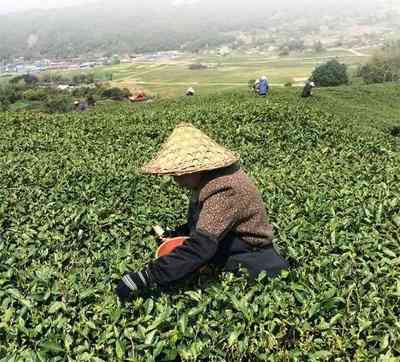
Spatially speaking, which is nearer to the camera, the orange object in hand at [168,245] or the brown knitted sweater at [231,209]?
the brown knitted sweater at [231,209]

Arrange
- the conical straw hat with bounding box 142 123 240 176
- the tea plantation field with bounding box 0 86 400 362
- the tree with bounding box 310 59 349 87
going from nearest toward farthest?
the tea plantation field with bounding box 0 86 400 362 < the conical straw hat with bounding box 142 123 240 176 < the tree with bounding box 310 59 349 87

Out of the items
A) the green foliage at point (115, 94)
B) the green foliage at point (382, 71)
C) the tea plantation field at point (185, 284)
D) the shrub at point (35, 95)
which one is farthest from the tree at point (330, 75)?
the tea plantation field at point (185, 284)

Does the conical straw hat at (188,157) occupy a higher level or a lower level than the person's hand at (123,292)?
higher

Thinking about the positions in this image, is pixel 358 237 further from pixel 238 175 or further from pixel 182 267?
pixel 182 267

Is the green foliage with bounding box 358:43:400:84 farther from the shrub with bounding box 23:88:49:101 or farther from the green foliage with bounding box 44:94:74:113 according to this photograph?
the shrub with bounding box 23:88:49:101

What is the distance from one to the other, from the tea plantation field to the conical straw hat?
0.95 m

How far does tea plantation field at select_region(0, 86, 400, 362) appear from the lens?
335cm

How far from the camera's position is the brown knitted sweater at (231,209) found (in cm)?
412

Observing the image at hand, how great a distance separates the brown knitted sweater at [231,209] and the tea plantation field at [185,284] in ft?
1.40

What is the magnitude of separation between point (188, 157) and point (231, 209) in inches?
24.1

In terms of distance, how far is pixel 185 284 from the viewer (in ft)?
14.4

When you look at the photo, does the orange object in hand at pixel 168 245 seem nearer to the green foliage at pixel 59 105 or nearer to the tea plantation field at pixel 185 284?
the tea plantation field at pixel 185 284

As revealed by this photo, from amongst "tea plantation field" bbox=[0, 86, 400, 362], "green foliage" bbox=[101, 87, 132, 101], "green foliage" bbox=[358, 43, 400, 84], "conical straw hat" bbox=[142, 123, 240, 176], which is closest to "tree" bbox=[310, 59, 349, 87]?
"green foliage" bbox=[358, 43, 400, 84]

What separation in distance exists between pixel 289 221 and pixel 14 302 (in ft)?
10.5
